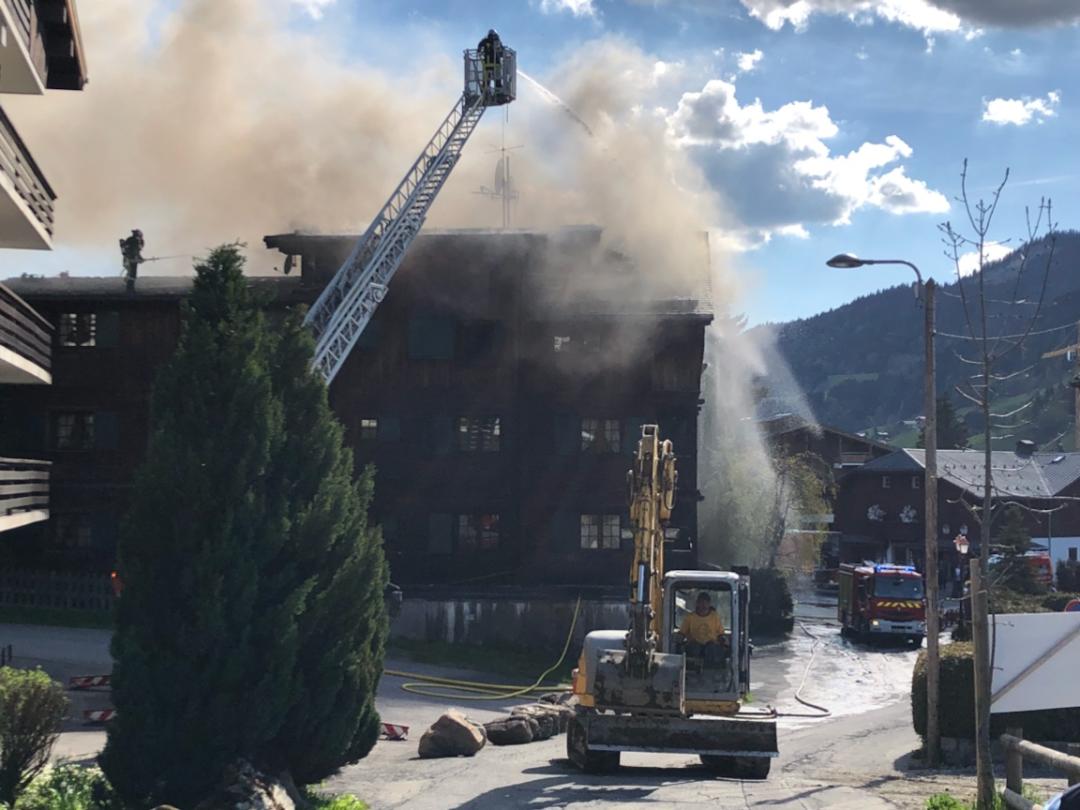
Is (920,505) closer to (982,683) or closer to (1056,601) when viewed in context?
(1056,601)

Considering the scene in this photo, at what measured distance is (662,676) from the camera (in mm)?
18547

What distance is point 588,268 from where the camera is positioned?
43.3 meters

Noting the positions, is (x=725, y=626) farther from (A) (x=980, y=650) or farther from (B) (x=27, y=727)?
(B) (x=27, y=727)

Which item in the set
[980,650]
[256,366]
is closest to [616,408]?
[256,366]

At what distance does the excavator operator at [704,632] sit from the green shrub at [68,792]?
9138mm

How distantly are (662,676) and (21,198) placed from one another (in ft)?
43.7

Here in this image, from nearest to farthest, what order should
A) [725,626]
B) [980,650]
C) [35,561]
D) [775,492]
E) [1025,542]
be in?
[980,650], [725,626], [35,561], [1025,542], [775,492]

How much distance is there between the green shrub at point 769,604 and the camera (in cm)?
4766

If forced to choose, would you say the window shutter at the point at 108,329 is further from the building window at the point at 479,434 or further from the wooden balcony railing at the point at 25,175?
the wooden balcony railing at the point at 25,175

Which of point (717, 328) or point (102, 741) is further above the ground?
point (717, 328)

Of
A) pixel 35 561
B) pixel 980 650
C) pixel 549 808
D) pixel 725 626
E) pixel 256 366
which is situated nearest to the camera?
pixel 980 650

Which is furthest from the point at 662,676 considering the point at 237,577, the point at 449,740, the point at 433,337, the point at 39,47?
the point at 433,337

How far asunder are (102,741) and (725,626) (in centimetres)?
1125

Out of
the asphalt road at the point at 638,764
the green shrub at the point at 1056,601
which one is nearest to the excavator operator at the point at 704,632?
the asphalt road at the point at 638,764
